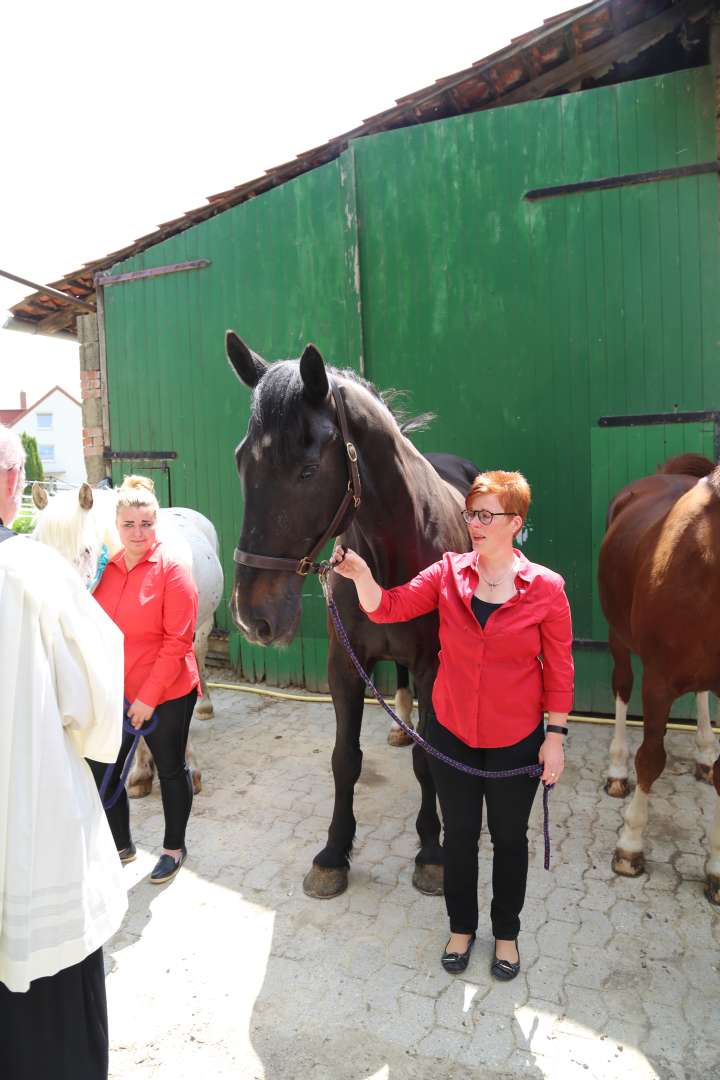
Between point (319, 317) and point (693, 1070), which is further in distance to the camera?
Answer: point (319, 317)

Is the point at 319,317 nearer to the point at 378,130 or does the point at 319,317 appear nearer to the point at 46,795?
the point at 378,130

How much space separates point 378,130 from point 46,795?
5.00m

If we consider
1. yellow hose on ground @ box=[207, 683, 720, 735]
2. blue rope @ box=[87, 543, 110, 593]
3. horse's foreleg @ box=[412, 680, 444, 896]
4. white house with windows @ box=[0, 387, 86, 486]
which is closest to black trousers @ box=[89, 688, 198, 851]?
blue rope @ box=[87, 543, 110, 593]

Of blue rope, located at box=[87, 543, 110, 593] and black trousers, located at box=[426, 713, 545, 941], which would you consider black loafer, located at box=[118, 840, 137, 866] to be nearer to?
blue rope, located at box=[87, 543, 110, 593]

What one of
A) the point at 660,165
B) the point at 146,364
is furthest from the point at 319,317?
the point at 660,165

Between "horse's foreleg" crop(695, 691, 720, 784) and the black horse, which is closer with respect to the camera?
the black horse

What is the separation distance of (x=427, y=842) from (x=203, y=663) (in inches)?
91.8

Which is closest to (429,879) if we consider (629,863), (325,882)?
(325,882)

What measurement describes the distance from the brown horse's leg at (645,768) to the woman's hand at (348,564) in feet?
4.70

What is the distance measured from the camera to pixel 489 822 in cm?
228

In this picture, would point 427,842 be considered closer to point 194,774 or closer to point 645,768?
point 645,768

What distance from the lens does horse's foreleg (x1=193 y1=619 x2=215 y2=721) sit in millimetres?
4461

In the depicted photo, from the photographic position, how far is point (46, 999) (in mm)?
1489

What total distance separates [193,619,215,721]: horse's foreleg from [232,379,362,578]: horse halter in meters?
2.45
